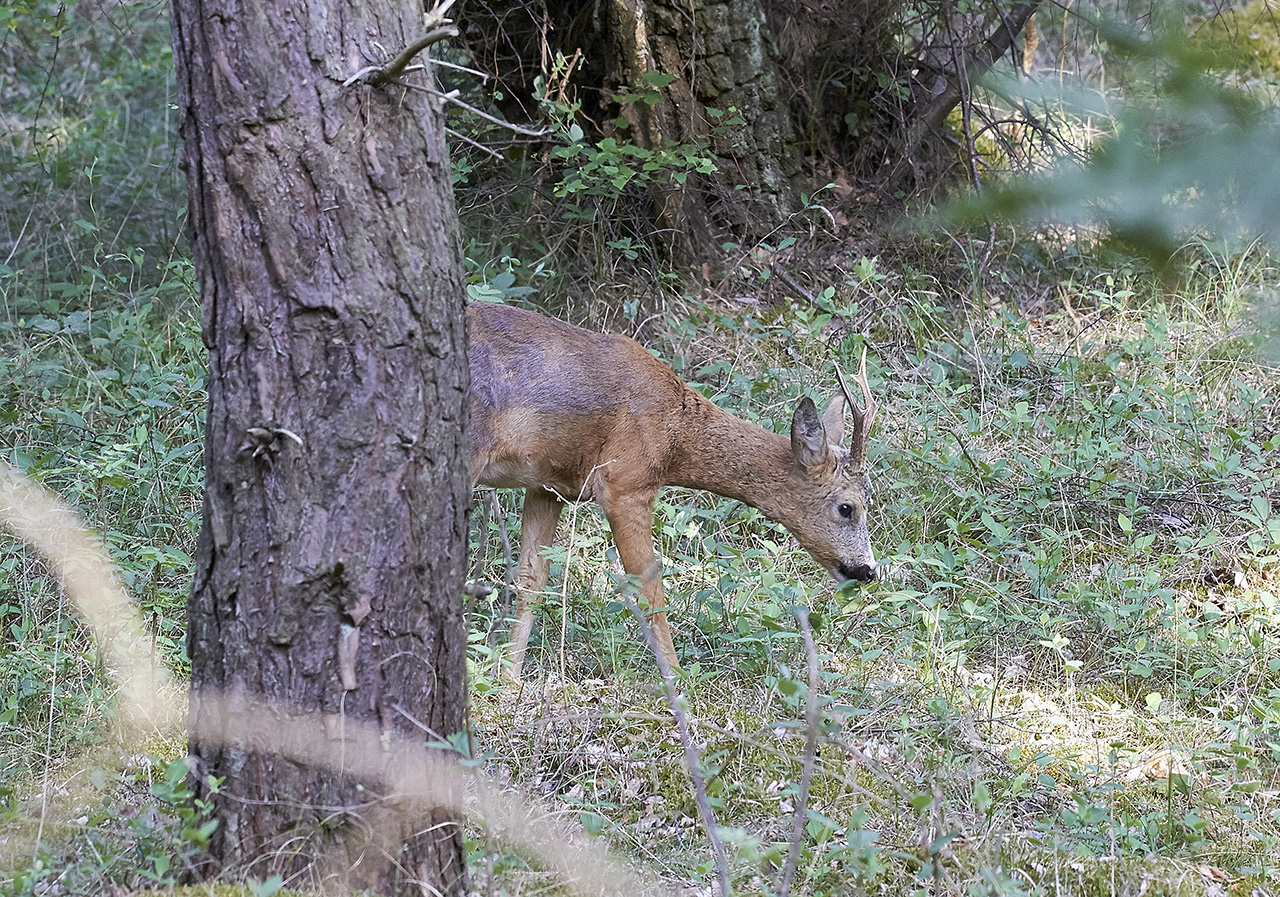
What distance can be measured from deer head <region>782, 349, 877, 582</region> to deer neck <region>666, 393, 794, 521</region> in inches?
3.2

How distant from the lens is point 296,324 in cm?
245

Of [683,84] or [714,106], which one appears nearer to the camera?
[683,84]

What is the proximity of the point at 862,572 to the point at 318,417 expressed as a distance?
10.2 feet

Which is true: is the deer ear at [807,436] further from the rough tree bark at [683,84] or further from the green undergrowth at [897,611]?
the rough tree bark at [683,84]

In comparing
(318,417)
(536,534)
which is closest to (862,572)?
(536,534)

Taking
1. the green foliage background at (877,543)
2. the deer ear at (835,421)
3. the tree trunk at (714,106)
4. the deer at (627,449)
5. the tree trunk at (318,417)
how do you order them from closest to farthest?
the tree trunk at (318,417) < the green foliage background at (877,543) < the deer at (627,449) < the deer ear at (835,421) < the tree trunk at (714,106)

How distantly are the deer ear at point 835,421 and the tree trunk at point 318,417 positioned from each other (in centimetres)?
298

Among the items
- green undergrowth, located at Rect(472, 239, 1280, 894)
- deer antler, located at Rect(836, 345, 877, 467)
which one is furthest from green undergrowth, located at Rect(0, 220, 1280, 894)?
deer antler, located at Rect(836, 345, 877, 467)

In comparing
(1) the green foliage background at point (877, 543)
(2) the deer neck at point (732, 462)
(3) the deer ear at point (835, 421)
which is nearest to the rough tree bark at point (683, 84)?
(1) the green foliage background at point (877, 543)

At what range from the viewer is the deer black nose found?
504 cm

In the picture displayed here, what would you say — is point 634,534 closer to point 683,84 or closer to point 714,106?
point 683,84

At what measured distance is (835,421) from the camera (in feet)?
17.7

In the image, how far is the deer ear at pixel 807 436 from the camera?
5.04m

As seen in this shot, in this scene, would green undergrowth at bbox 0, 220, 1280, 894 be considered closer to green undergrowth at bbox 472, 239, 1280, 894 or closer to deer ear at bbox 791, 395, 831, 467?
green undergrowth at bbox 472, 239, 1280, 894
